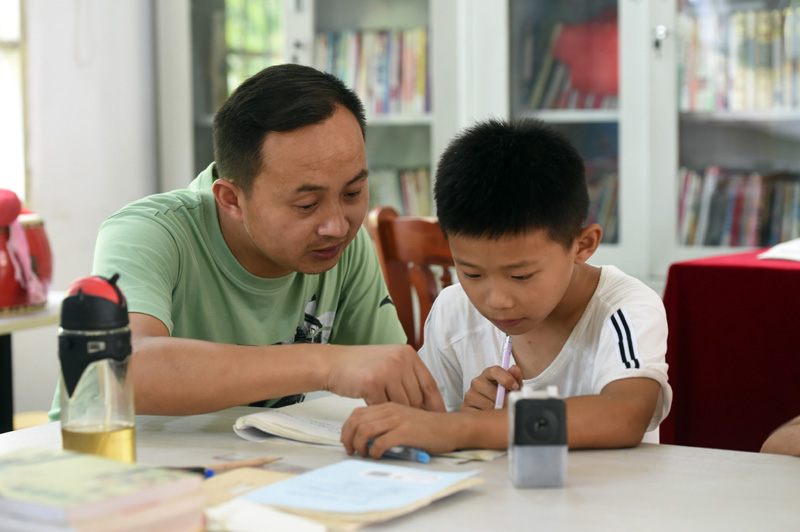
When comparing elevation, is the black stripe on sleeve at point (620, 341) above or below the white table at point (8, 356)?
above

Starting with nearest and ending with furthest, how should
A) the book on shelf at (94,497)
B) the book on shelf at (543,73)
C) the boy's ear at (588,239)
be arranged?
1. the book on shelf at (94,497)
2. the boy's ear at (588,239)
3. the book on shelf at (543,73)

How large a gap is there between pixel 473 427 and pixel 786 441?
1.13ft

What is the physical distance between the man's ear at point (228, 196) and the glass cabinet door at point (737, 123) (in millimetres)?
1776

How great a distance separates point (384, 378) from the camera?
1.04 m

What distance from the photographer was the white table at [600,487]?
30.0 inches

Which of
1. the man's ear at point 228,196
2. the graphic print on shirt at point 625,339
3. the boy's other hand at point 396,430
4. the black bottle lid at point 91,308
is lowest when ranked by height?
the boy's other hand at point 396,430

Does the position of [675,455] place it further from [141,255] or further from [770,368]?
[770,368]

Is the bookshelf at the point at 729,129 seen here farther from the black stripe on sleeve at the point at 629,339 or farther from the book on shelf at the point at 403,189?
the black stripe on sleeve at the point at 629,339

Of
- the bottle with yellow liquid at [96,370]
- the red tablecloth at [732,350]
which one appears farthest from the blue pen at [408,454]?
the red tablecloth at [732,350]

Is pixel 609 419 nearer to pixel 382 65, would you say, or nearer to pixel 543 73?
pixel 543 73

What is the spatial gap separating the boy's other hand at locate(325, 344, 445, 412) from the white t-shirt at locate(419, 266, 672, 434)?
22 centimetres

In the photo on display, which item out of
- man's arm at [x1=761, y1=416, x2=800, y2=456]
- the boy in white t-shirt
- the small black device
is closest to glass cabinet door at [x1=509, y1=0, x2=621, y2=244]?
the boy in white t-shirt

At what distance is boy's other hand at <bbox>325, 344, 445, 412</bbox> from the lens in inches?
41.1

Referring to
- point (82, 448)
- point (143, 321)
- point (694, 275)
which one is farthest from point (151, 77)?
point (82, 448)
